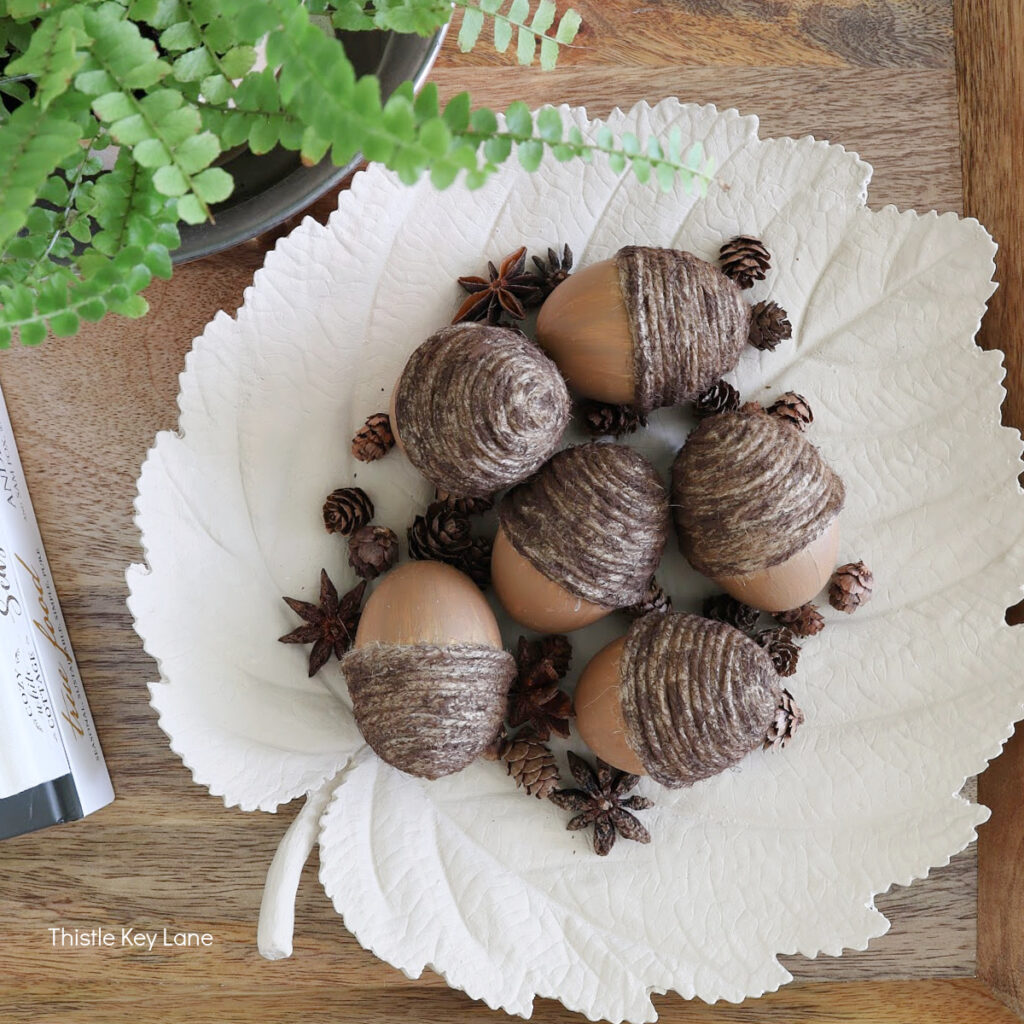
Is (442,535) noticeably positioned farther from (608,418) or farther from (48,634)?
(48,634)

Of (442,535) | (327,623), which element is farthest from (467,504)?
(327,623)

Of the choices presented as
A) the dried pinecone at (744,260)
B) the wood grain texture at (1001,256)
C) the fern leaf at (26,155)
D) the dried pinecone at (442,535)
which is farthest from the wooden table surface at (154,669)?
the fern leaf at (26,155)

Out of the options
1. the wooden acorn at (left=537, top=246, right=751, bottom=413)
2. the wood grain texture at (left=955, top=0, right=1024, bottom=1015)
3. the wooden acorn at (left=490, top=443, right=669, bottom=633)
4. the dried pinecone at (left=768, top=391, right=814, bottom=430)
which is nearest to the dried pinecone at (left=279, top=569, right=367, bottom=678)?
the wooden acorn at (left=490, top=443, right=669, bottom=633)

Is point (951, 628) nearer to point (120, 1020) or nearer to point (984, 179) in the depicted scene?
point (984, 179)

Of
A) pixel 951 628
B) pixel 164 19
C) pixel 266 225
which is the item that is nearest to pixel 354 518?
pixel 266 225

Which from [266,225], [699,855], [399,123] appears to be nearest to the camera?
[399,123]

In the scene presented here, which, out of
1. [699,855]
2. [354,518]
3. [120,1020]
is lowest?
[120,1020]
